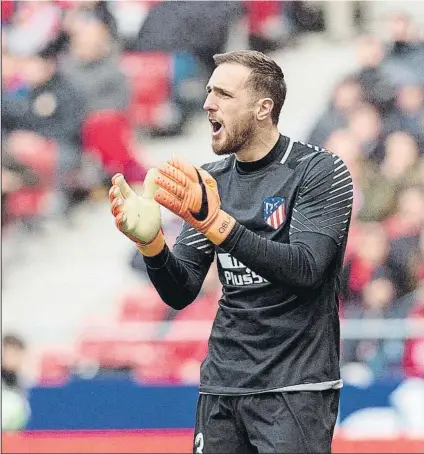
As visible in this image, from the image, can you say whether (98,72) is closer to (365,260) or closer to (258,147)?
(365,260)

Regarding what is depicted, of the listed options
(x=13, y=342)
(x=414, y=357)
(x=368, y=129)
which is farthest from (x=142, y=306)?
(x=368, y=129)

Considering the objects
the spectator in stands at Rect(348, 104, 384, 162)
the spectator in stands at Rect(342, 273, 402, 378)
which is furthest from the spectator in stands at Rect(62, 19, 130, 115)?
the spectator in stands at Rect(342, 273, 402, 378)

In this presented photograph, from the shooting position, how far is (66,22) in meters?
6.83

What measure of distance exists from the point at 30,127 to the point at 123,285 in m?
1.13

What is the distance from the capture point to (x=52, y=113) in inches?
267

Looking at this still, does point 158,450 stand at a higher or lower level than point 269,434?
lower

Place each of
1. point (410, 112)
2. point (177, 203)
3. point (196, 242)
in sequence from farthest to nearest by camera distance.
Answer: point (410, 112)
point (196, 242)
point (177, 203)

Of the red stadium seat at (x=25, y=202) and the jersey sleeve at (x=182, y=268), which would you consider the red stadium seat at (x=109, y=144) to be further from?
the jersey sleeve at (x=182, y=268)

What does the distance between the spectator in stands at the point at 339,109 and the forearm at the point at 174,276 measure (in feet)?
12.1

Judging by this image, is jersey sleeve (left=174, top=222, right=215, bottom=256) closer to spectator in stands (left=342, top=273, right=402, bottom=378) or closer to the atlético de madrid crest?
the atlético de madrid crest

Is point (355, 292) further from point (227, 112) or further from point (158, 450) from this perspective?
point (227, 112)

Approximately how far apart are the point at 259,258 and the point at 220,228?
0.12 m

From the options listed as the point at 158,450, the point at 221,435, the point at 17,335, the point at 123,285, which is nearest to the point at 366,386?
the point at 158,450

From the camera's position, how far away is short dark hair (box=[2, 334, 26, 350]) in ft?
21.2
